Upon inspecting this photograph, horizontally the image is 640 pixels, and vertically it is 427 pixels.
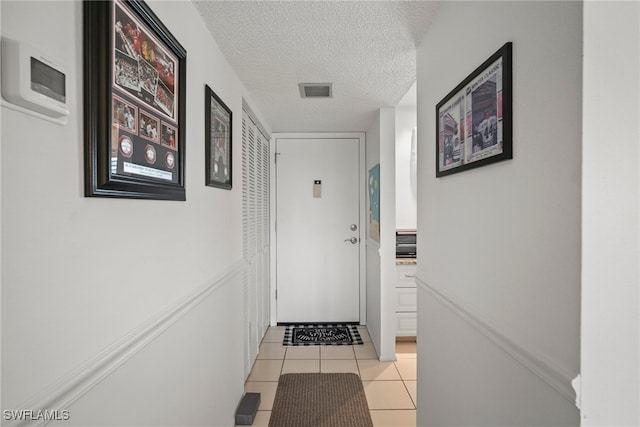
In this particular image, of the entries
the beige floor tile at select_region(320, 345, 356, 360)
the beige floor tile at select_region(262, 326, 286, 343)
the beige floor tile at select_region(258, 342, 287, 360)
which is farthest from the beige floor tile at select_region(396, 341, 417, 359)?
the beige floor tile at select_region(262, 326, 286, 343)

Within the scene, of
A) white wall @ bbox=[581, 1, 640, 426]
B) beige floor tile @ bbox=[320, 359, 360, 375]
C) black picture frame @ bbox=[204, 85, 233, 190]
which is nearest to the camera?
white wall @ bbox=[581, 1, 640, 426]

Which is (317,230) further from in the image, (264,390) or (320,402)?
(320,402)

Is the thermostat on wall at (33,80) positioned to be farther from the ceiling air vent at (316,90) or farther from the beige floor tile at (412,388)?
the beige floor tile at (412,388)

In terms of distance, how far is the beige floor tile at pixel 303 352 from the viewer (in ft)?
11.0

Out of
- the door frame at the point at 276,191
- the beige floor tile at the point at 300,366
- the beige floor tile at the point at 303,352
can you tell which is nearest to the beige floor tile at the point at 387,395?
the beige floor tile at the point at 300,366

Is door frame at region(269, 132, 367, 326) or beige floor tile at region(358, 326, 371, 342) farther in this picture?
door frame at region(269, 132, 367, 326)

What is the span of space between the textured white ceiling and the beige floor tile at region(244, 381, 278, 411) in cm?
234

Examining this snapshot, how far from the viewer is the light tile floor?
7.93 ft

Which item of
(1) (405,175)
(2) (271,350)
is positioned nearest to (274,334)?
(2) (271,350)

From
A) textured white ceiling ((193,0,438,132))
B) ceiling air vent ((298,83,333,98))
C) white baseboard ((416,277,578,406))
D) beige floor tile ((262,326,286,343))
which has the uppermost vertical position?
ceiling air vent ((298,83,333,98))

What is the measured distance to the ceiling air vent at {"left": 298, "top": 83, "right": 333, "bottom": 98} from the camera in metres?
2.60

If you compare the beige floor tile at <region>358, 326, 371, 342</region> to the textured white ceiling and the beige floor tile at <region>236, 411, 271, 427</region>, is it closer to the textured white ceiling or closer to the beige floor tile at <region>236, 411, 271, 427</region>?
the beige floor tile at <region>236, 411, 271, 427</region>

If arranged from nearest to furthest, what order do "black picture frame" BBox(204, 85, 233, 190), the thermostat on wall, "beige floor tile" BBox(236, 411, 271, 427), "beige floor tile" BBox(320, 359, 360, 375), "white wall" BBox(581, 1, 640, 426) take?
the thermostat on wall
"white wall" BBox(581, 1, 640, 426)
"black picture frame" BBox(204, 85, 233, 190)
"beige floor tile" BBox(236, 411, 271, 427)
"beige floor tile" BBox(320, 359, 360, 375)

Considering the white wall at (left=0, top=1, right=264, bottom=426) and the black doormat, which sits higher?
the white wall at (left=0, top=1, right=264, bottom=426)
